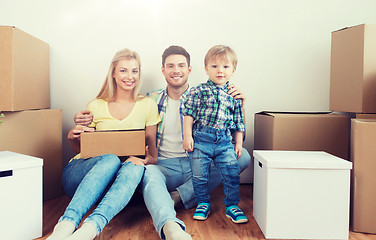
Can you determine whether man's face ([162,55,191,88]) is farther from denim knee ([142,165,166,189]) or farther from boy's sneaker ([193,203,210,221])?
boy's sneaker ([193,203,210,221])

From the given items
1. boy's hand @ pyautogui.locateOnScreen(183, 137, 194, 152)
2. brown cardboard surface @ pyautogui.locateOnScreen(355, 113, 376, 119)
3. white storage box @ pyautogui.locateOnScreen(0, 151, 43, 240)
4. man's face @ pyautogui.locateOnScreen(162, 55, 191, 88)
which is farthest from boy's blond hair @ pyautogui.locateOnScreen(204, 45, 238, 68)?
white storage box @ pyautogui.locateOnScreen(0, 151, 43, 240)

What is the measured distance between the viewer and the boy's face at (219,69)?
144 cm

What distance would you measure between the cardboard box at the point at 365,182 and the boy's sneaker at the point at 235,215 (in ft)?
1.47

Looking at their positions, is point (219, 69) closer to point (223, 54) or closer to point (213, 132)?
point (223, 54)

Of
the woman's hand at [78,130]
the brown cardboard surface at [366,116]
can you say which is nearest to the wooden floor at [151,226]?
the woman's hand at [78,130]

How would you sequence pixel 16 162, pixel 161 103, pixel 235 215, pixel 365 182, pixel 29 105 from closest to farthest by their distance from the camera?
1. pixel 16 162
2. pixel 365 182
3. pixel 235 215
4. pixel 29 105
5. pixel 161 103

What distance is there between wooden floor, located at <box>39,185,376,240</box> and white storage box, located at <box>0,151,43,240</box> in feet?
0.29

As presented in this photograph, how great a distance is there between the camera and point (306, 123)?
63.3 inches

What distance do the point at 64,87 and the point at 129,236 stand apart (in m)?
1.09

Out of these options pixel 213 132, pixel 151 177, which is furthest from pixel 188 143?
pixel 151 177

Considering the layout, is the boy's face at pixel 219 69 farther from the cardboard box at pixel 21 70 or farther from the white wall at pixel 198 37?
the cardboard box at pixel 21 70

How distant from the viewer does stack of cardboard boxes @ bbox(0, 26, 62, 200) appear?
1.42m

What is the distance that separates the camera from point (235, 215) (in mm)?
1364

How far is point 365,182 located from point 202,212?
69cm
